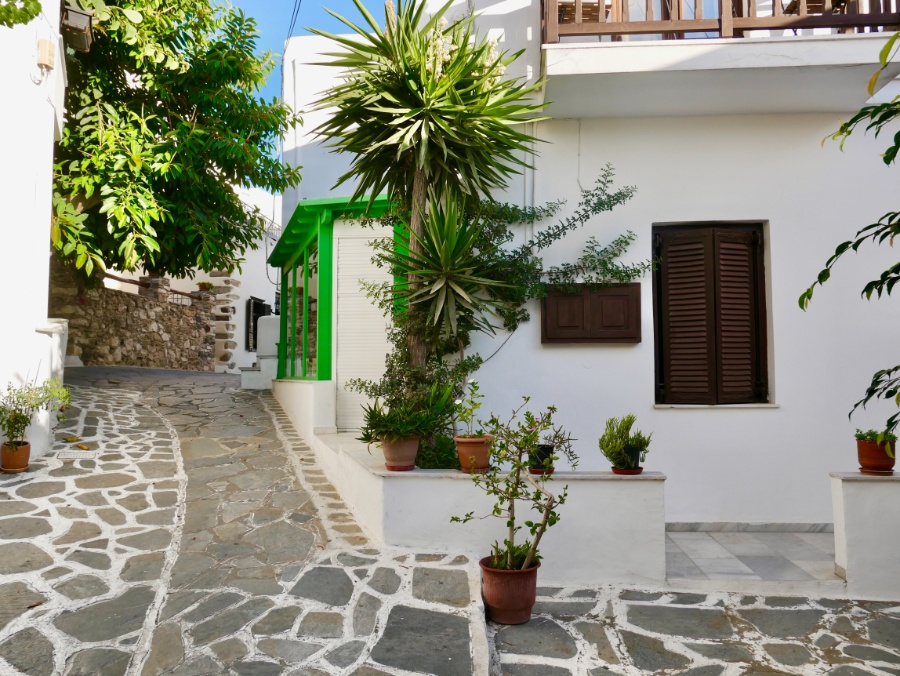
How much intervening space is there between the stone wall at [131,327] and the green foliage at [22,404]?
16.0ft

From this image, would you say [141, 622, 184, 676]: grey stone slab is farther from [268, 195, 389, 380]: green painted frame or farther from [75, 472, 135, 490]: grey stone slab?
[268, 195, 389, 380]: green painted frame

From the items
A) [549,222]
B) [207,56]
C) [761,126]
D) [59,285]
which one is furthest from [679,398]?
[59,285]

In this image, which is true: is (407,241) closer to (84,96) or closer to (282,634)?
(282,634)

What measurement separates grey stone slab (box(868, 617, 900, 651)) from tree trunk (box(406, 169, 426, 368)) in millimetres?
3330

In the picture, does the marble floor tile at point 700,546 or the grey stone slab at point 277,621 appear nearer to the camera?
the grey stone slab at point 277,621

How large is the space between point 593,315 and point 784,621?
271 centimetres

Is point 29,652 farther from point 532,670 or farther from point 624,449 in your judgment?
point 624,449

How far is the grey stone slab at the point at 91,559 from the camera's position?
4121 mm

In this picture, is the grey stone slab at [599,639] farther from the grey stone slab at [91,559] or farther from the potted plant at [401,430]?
the grey stone slab at [91,559]

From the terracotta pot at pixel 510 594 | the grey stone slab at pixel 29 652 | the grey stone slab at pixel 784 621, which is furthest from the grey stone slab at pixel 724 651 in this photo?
the grey stone slab at pixel 29 652

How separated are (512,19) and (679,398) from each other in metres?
3.78

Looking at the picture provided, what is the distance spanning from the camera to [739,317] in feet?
19.4

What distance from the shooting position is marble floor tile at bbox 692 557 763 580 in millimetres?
4457

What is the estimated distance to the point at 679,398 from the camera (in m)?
5.85
